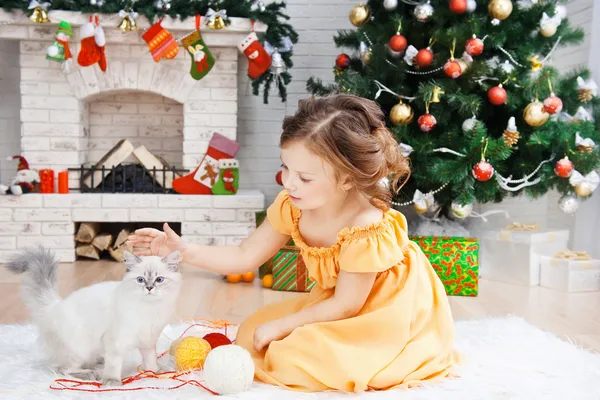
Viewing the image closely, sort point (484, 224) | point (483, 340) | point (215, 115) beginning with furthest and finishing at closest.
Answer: point (215, 115) → point (484, 224) → point (483, 340)

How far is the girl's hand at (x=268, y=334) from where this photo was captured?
174 cm

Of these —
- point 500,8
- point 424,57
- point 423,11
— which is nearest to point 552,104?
point 500,8

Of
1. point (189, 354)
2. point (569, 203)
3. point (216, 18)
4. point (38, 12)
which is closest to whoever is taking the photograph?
point (189, 354)

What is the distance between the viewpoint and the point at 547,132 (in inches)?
120

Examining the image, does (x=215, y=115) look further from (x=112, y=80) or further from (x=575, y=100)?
(x=575, y=100)

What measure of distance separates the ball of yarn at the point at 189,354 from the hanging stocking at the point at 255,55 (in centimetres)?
221

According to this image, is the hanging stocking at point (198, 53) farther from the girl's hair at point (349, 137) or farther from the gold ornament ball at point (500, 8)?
the girl's hair at point (349, 137)

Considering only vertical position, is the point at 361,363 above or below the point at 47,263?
below

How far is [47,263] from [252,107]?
252 centimetres

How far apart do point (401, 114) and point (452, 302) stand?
84 cm

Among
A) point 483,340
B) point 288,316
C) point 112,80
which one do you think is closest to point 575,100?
point 483,340

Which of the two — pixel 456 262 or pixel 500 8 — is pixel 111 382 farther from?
pixel 500 8

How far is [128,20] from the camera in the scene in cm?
359

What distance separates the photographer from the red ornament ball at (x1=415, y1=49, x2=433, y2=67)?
2.99 metres
